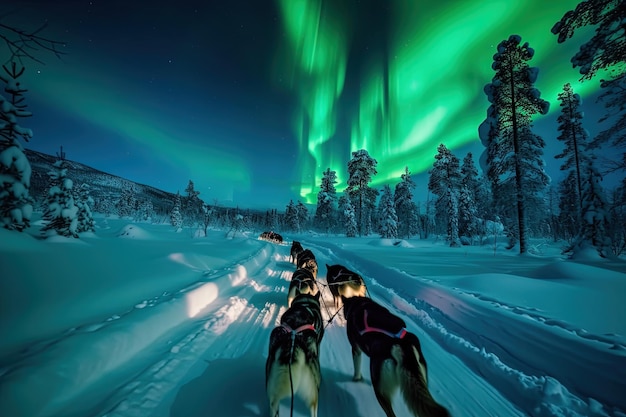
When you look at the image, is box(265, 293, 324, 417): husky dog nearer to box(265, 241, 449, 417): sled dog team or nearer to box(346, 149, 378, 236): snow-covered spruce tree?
box(265, 241, 449, 417): sled dog team

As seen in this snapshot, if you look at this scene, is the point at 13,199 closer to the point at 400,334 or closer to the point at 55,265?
the point at 55,265

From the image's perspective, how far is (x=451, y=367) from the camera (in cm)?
338

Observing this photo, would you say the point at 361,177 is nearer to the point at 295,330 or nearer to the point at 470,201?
the point at 470,201

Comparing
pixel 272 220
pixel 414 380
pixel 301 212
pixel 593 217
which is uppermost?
pixel 301 212

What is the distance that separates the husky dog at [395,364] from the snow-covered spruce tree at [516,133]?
16131mm

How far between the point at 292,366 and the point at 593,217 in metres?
18.2

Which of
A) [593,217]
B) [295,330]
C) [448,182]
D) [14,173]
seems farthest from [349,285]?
[448,182]

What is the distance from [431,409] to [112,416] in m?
3.04

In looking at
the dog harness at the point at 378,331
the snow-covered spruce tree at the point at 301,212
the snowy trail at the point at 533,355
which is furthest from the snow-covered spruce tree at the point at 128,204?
the snowy trail at the point at 533,355

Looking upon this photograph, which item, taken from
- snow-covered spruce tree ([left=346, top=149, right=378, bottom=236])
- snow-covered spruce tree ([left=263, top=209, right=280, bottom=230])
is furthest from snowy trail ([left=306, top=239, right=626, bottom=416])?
snow-covered spruce tree ([left=263, top=209, right=280, bottom=230])

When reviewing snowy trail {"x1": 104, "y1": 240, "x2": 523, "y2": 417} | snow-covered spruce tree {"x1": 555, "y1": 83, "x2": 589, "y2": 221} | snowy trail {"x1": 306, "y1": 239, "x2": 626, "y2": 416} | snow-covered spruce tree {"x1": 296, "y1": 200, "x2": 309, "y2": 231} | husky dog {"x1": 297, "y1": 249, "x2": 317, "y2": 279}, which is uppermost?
snow-covered spruce tree {"x1": 555, "y1": 83, "x2": 589, "y2": 221}

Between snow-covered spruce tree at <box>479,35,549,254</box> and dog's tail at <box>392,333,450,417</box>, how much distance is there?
53.3 ft

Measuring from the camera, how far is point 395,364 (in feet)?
6.63

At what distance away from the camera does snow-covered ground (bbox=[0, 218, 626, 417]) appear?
→ 2.54m
